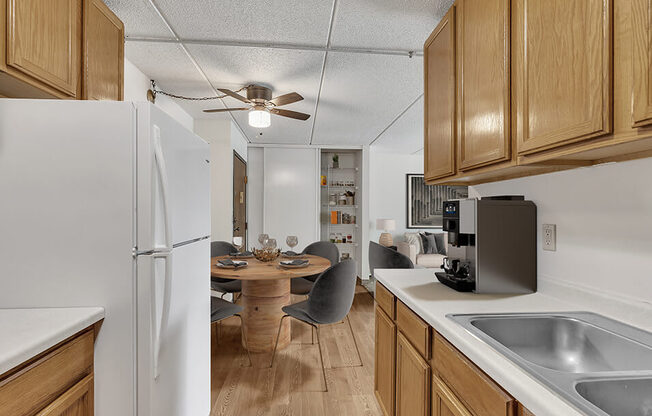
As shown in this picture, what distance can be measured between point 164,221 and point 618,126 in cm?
151

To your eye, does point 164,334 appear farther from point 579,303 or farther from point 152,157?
point 579,303

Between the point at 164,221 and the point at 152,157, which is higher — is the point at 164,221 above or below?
below

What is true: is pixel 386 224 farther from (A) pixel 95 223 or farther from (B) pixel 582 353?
(A) pixel 95 223

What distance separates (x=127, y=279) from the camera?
1.23 m

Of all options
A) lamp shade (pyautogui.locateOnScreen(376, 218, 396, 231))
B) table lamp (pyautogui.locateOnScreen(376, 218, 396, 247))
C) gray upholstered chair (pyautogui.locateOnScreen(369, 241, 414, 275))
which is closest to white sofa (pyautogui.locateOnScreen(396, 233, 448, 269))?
table lamp (pyautogui.locateOnScreen(376, 218, 396, 247))

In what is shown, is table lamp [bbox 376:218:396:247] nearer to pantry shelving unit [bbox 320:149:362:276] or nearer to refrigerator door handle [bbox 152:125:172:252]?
pantry shelving unit [bbox 320:149:362:276]

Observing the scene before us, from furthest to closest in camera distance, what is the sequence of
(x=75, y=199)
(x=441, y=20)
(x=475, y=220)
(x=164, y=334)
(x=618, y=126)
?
(x=441, y=20) < (x=475, y=220) < (x=164, y=334) < (x=75, y=199) < (x=618, y=126)

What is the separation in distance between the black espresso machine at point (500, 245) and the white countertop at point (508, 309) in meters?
0.05

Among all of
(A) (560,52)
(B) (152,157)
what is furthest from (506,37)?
(B) (152,157)

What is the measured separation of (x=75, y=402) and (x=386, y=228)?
15.8ft

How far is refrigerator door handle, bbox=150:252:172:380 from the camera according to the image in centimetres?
125

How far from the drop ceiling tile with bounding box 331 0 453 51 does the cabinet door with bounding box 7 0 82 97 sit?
126 centimetres

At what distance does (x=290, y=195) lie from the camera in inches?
209

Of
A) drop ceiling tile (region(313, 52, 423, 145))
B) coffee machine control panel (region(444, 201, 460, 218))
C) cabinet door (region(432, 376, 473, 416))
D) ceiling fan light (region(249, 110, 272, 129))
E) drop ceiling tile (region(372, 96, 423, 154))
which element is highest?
drop ceiling tile (region(313, 52, 423, 145))
